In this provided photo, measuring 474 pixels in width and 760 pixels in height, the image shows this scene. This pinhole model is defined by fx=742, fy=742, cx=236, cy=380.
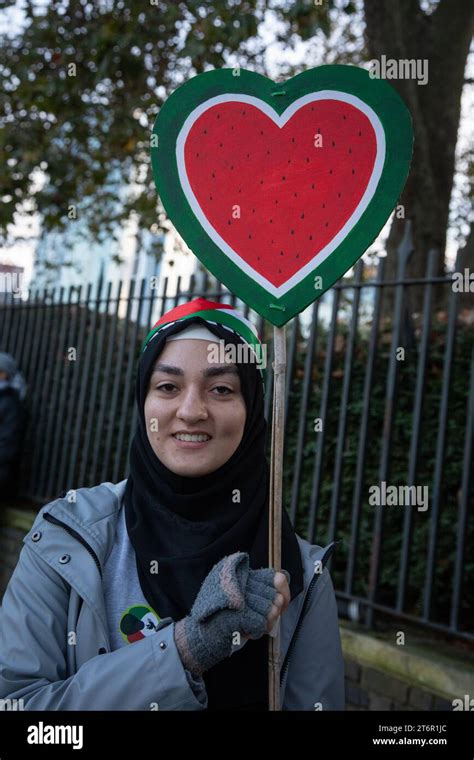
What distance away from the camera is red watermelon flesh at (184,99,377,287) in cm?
177

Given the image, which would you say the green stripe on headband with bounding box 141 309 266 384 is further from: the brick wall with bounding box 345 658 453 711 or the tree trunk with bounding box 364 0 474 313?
Answer: the tree trunk with bounding box 364 0 474 313

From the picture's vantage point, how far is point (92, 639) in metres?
1.68

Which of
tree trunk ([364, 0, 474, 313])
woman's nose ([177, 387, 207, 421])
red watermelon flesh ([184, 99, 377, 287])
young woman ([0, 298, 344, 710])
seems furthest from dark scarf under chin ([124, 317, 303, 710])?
tree trunk ([364, 0, 474, 313])

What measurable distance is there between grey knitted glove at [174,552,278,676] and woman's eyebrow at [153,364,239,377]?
47 cm

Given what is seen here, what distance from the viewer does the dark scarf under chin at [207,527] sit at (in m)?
1.73

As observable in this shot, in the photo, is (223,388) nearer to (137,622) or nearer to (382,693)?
(137,622)

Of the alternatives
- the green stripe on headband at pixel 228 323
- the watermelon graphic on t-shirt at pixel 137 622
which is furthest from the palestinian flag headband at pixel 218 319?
the watermelon graphic on t-shirt at pixel 137 622

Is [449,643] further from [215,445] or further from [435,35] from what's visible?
[435,35]

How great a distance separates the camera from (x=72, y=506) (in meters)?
1.81

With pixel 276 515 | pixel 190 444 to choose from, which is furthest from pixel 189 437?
pixel 276 515

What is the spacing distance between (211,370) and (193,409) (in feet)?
0.38

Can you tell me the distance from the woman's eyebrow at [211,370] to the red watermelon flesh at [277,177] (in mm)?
238

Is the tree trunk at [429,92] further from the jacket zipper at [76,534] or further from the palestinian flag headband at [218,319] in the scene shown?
the jacket zipper at [76,534]

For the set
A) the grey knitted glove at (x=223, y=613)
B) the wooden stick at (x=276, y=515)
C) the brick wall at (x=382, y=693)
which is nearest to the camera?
the grey knitted glove at (x=223, y=613)
